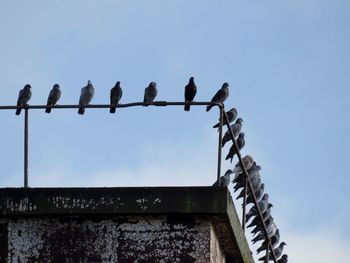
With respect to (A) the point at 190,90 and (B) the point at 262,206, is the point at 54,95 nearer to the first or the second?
(A) the point at 190,90

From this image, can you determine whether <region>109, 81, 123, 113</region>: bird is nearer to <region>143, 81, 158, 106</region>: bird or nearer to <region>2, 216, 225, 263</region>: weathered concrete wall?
<region>143, 81, 158, 106</region>: bird

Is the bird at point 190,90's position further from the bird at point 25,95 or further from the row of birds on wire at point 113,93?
the bird at point 25,95

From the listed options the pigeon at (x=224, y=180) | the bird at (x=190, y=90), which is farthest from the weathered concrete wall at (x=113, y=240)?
the bird at (x=190, y=90)

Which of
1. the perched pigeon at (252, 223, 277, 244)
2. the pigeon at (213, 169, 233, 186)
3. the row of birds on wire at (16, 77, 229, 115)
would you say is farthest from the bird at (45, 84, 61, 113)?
the perched pigeon at (252, 223, 277, 244)

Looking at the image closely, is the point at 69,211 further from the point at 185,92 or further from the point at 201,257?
the point at 185,92

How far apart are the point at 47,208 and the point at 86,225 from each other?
1.20ft

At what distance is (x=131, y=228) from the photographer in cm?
1435

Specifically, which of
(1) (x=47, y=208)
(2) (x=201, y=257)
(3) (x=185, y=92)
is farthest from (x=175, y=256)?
(3) (x=185, y=92)

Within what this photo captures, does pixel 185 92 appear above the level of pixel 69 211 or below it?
above

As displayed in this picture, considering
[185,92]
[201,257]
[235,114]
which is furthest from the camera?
[235,114]

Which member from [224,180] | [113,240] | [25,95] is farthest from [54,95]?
[113,240]

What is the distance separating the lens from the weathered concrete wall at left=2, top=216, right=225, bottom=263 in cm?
1426

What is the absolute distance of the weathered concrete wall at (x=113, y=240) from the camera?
1426cm

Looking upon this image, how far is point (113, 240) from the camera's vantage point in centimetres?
1434
